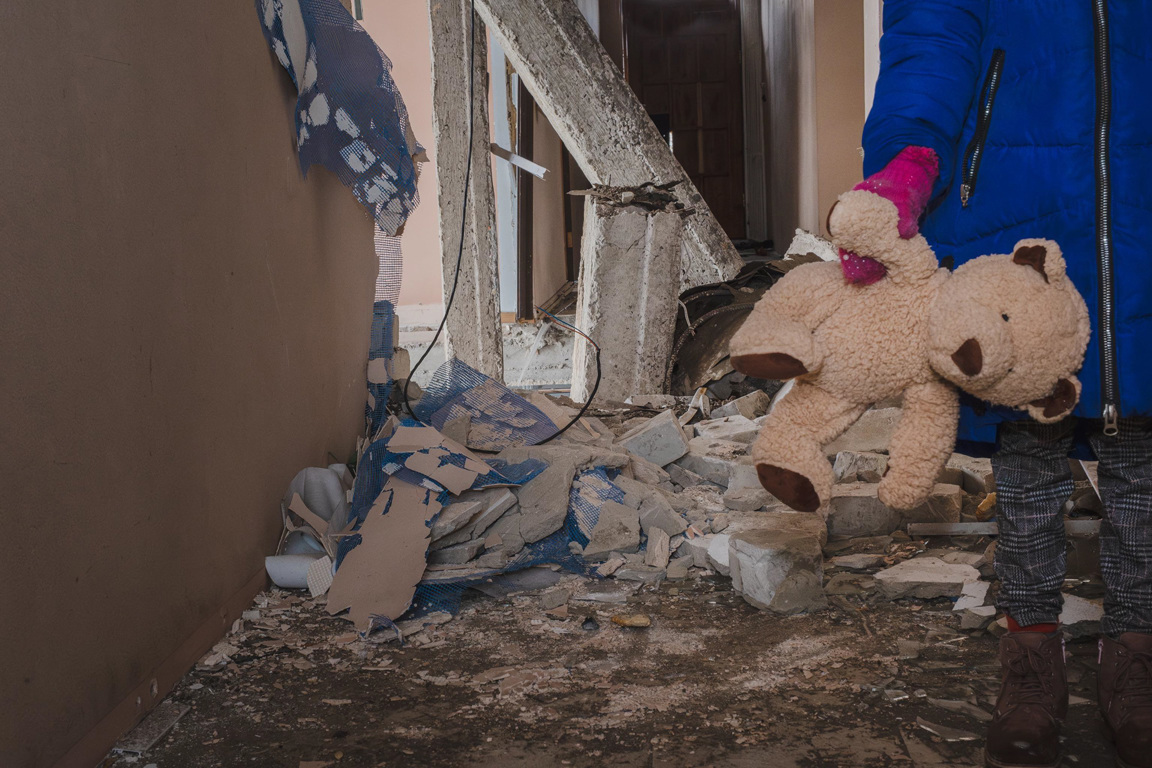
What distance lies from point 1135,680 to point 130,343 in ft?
6.13

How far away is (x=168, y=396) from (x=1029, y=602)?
5.55 feet

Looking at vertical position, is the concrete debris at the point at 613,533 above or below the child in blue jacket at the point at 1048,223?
below

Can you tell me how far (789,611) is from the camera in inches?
87.2

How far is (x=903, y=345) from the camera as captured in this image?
1.37m

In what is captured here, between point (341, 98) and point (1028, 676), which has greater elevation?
point (341, 98)

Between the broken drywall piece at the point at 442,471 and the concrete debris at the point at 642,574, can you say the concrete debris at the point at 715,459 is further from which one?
the broken drywall piece at the point at 442,471

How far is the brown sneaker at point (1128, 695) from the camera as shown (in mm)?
1432

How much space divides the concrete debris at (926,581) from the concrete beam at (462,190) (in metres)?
3.23

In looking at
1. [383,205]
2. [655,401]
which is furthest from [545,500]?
[655,401]

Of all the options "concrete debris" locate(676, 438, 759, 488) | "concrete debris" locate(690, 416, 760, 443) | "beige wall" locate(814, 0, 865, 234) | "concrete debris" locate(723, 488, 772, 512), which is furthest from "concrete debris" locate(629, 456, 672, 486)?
"beige wall" locate(814, 0, 865, 234)

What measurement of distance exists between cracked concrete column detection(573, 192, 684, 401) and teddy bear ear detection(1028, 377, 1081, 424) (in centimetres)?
353

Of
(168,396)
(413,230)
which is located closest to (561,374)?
(413,230)

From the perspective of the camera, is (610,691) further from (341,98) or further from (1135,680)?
(341,98)

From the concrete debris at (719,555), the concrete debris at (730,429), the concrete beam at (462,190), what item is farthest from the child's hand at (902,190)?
the concrete beam at (462,190)
